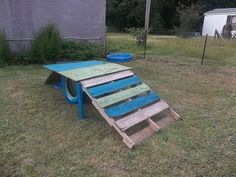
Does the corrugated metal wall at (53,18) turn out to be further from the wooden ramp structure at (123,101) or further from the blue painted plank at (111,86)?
the blue painted plank at (111,86)

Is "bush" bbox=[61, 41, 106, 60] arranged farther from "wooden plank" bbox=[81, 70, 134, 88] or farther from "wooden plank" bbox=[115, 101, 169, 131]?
"wooden plank" bbox=[115, 101, 169, 131]

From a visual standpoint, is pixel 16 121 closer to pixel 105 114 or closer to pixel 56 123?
pixel 56 123

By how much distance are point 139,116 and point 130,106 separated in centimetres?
18

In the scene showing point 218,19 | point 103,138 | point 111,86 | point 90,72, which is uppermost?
point 218,19

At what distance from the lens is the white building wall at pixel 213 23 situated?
23.1m

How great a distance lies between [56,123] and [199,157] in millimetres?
1846

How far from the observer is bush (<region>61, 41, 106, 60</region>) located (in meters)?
7.08

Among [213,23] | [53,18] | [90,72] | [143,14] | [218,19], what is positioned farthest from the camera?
[143,14]

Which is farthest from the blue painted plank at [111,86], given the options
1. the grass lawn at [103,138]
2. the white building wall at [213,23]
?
the white building wall at [213,23]

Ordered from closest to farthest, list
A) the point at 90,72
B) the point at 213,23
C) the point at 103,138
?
1. the point at 103,138
2. the point at 90,72
3. the point at 213,23

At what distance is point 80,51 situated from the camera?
7.25 m

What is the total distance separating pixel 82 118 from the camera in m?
3.51

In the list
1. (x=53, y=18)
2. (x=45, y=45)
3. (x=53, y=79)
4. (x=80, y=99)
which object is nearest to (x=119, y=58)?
(x=45, y=45)

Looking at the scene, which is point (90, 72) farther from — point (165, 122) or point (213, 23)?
point (213, 23)
